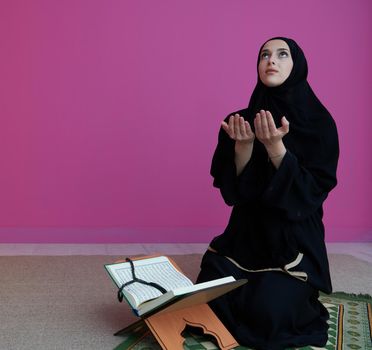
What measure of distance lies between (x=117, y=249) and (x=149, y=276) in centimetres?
125

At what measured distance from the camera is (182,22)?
9.65 feet

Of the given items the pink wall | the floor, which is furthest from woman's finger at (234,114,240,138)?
the pink wall

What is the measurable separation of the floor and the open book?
1099 millimetres

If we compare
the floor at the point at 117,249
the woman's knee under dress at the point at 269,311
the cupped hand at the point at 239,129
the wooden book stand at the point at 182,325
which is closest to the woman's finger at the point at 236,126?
the cupped hand at the point at 239,129

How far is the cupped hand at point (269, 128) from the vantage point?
1.42 metres

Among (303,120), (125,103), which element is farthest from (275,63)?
(125,103)

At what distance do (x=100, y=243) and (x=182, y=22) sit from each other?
1405 millimetres

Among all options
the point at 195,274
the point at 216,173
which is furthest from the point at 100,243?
the point at 216,173

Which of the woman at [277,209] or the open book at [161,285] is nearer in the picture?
the open book at [161,285]

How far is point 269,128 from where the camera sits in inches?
56.1

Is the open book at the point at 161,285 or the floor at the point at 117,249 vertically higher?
the open book at the point at 161,285

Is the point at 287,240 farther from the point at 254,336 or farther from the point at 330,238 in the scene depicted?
the point at 330,238

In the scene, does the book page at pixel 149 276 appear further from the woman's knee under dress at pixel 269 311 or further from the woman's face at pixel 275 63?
the woman's face at pixel 275 63

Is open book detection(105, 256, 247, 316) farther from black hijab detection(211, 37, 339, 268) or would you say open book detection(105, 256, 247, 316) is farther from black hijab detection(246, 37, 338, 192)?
black hijab detection(246, 37, 338, 192)
